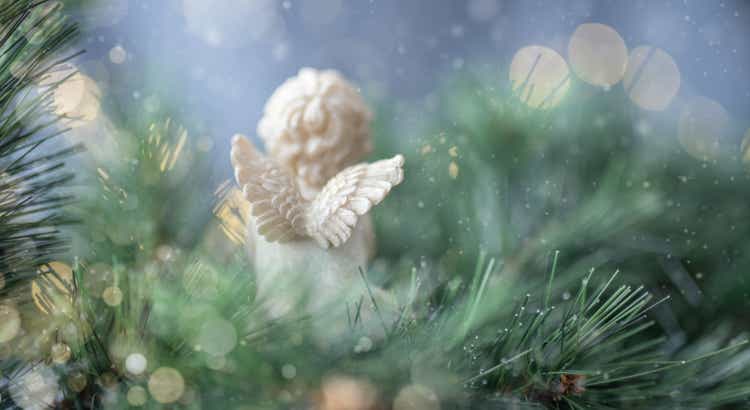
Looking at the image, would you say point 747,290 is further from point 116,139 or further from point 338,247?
point 116,139

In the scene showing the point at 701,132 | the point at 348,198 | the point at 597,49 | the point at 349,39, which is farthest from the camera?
the point at 349,39

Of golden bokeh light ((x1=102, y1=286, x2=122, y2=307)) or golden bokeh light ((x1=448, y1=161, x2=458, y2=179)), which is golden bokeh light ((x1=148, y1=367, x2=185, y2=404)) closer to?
golden bokeh light ((x1=102, y1=286, x2=122, y2=307))

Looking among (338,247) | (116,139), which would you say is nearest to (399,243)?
(338,247)

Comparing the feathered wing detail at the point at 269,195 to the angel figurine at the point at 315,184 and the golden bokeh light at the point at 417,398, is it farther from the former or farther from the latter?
the golden bokeh light at the point at 417,398

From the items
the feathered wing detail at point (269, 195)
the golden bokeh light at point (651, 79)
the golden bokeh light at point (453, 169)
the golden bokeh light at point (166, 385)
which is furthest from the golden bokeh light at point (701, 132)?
the golden bokeh light at point (166, 385)

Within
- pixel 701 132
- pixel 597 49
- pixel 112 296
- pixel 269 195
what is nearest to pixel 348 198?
pixel 269 195

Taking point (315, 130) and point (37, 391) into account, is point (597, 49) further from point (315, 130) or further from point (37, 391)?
point (37, 391)
